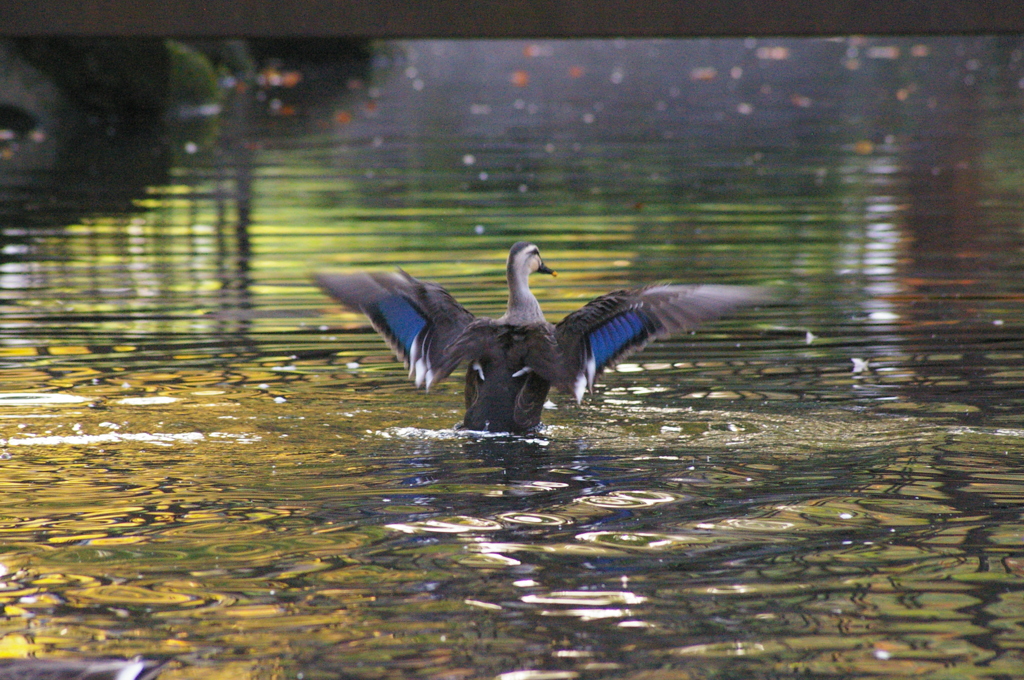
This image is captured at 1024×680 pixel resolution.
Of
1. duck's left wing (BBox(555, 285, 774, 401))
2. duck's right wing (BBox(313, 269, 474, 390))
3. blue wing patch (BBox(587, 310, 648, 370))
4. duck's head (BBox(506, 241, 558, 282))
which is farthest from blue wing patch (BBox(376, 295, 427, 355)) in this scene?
blue wing patch (BBox(587, 310, 648, 370))

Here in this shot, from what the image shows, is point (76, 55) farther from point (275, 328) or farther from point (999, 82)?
point (999, 82)

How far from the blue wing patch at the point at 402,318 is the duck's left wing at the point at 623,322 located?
0.71m

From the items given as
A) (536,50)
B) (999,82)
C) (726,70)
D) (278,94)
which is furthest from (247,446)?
(536,50)

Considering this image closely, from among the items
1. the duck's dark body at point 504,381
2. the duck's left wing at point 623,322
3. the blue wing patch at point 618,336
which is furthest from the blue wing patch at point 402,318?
the blue wing patch at point 618,336

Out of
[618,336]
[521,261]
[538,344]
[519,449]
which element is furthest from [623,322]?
[519,449]

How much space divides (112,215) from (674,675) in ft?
36.7

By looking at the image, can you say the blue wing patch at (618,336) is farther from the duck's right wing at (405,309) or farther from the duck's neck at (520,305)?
the duck's right wing at (405,309)

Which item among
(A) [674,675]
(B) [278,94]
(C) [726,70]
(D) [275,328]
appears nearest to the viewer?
(A) [674,675]

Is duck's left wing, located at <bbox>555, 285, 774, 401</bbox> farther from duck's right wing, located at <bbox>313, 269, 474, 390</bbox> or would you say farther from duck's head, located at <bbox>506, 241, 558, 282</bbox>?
duck's right wing, located at <bbox>313, 269, 474, 390</bbox>

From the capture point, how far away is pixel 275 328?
915cm

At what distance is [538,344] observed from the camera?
679 centimetres

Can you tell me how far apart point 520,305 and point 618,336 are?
54 centimetres

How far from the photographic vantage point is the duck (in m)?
6.71

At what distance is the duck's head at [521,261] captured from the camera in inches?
280
